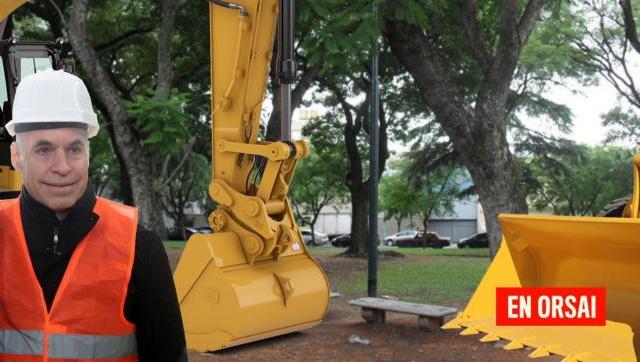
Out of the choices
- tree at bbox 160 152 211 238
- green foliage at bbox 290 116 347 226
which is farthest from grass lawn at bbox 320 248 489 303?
tree at bbox 160 152 211 238

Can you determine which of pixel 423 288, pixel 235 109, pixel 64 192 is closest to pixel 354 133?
pixel 423 288

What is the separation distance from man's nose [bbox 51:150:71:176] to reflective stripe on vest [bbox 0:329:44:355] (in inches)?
15.9

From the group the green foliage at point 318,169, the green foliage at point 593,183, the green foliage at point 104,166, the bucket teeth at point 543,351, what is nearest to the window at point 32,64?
the bucket teeth at point 543,351

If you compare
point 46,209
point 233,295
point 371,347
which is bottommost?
point 371,347

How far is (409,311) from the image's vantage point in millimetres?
9773

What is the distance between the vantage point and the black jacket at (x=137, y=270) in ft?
6.09

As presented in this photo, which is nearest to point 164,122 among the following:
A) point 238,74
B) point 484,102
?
point 238,74

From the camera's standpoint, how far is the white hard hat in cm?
183

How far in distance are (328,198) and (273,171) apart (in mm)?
33576

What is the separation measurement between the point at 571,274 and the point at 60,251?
14.7 ft

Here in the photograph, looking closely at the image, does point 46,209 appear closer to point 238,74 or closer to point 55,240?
point 55,240

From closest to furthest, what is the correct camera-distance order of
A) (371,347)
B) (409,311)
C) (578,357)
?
1. (578,357)
2. (371,347)
3. (409,311)

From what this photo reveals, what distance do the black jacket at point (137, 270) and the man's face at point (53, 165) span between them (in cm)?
3

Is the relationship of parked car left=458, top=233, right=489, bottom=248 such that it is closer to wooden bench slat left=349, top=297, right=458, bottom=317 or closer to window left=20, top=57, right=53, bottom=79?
wooden bench slat left=349, top=297, right=458, bottom=317
